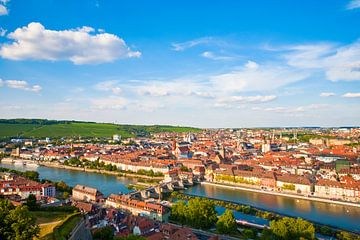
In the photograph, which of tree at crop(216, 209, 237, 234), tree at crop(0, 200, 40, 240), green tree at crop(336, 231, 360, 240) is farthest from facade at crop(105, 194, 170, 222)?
tree at crop(0, 200, 40, 240)

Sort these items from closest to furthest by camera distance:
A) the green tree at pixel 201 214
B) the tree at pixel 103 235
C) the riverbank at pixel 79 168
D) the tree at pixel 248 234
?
the tree at pixel 103 235 < the tree at pixel 248 234 < the green tree at pixel 201 214 < the riverbank at pixel 79 168

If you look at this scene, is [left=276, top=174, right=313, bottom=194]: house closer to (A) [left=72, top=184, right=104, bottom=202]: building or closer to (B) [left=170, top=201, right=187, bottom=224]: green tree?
(B) [left=170, top=201, right=187, bottom=224]: green tree

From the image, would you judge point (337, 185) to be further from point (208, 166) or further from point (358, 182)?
point (208, 166)

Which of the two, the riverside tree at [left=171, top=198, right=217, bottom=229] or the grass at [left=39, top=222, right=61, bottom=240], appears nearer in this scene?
the grass at [left=39, top=222, right=61, bottom=240]

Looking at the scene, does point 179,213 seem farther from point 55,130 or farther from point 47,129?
point 47,129

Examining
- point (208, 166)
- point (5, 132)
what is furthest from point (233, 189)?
point (5, 132)

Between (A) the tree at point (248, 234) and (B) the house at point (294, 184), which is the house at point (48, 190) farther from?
(B) the house at point (294, 184)

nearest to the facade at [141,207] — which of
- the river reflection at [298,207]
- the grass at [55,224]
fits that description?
the grass at [55,224]

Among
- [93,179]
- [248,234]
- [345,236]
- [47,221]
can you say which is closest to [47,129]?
[93,179]
